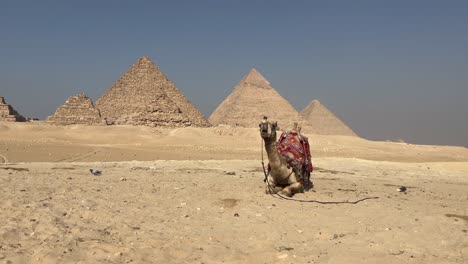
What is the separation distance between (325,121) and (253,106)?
19463mm

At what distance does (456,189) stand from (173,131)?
118ft

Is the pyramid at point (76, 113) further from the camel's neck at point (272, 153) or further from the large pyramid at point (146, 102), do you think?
the camel's neck at point (272, 153)

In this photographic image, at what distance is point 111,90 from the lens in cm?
5981

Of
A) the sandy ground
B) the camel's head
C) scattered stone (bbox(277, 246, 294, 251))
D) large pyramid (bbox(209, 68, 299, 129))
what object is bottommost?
scattered stone (bbox(277, 246, 294, 251))

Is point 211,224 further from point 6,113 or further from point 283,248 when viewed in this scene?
point 6,113

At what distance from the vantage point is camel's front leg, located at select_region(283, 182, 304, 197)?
8.32m

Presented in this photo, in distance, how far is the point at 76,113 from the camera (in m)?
50.5

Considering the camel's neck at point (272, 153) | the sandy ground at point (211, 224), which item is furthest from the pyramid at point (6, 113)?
the camel's neck at point (272, 153)

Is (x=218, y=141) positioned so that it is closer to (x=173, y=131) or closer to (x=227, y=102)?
(x=173, y=131)

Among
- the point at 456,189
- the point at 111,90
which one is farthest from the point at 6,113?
the point at 456,189

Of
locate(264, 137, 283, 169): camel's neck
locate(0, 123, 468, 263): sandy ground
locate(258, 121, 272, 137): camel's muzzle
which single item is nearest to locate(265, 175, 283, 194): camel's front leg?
locate(0, 123, 468, 263): sandy ground

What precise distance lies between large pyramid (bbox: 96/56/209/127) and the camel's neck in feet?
139

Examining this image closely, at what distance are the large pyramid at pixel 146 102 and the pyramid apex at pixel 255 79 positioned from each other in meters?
19.9

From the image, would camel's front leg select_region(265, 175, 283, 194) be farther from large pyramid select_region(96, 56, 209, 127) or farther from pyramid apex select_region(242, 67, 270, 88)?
pyramid apex select_region(242, 67, 270, 88)
